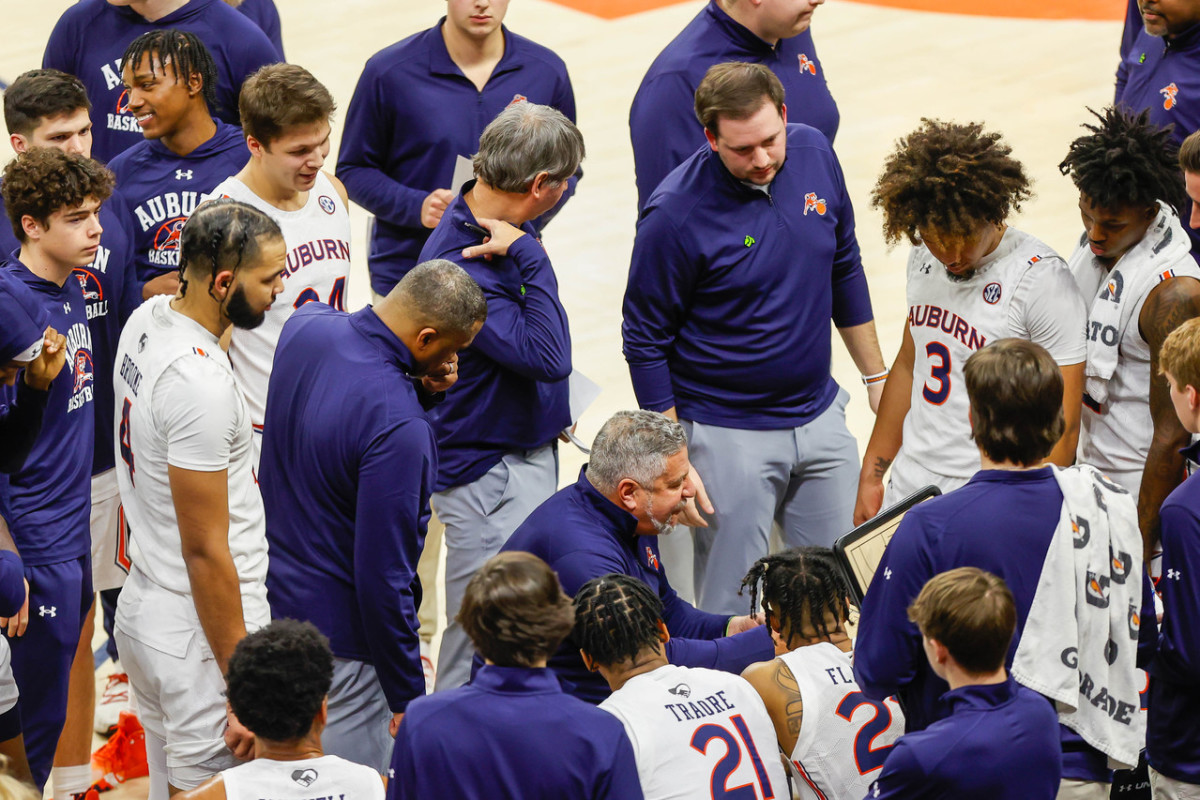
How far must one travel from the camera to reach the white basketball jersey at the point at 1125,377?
3.86 m

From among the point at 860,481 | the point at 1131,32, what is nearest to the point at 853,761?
the point at 860,481

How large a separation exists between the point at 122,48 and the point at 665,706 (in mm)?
3515

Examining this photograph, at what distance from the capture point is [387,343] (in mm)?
3445

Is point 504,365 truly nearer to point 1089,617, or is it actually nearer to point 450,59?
point 450,59

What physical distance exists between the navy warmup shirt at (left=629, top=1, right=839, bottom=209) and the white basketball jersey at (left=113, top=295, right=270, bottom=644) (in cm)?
203

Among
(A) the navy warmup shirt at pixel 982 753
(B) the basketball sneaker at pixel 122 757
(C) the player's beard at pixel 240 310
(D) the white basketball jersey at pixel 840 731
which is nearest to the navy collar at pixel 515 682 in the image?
(A) the navy warmup shirt at pixel 982 753

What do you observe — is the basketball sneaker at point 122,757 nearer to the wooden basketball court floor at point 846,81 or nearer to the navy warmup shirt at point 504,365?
the navy warmup shirt at point 504,365

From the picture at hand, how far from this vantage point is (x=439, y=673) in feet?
14.3

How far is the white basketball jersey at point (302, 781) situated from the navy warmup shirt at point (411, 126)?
2.50m

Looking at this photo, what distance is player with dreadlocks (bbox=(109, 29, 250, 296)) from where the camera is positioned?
4.61 meters

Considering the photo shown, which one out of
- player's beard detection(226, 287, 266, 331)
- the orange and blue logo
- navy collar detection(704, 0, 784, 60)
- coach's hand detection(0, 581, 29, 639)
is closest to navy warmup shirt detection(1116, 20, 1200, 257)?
the orange and blue logo

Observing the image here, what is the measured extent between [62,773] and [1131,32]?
4.71m

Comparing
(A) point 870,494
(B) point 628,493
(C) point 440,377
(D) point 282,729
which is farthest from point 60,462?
(A) point 870,494

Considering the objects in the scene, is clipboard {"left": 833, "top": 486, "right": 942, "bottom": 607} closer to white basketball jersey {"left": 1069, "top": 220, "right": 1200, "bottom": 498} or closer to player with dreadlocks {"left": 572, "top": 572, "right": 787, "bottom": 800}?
player with dreadlocks {"left": 572, "top": 572, "right": 787, "bottom": 800}
